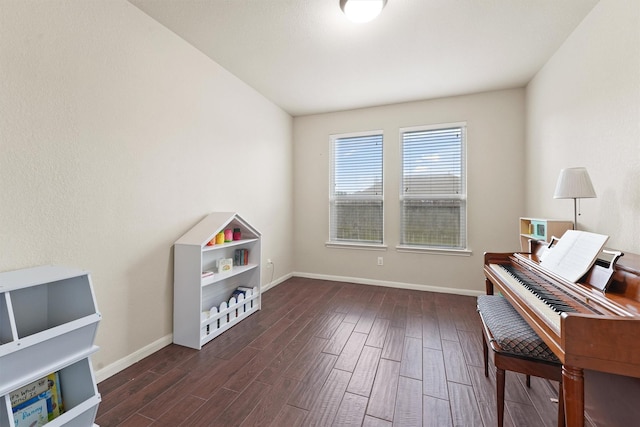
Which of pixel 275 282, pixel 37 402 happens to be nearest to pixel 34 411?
pixel 37 402

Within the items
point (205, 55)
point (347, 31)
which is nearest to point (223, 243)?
point (205, 55)

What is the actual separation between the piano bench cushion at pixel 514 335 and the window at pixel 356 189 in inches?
94.1

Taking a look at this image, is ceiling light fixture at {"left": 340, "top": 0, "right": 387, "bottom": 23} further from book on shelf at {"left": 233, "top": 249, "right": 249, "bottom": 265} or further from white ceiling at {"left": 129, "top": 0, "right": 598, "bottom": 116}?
book on shelf at {"left": 233, "top": 249, "right": 249, "bottom": 265}

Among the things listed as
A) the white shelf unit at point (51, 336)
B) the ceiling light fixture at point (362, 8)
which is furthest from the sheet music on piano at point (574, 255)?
the white shelf unit at point (51, 336)

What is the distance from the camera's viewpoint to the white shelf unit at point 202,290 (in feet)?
7.04

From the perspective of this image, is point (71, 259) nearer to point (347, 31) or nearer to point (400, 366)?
point (400, 366)

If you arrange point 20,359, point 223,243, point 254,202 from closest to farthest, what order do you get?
point 20,359 → point 223,243 → point 254,202

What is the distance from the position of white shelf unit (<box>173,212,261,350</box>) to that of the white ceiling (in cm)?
161

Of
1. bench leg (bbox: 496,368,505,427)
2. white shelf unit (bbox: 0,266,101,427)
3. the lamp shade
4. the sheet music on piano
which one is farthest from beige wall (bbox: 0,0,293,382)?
the lamp shade

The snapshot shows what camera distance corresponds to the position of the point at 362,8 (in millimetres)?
1832

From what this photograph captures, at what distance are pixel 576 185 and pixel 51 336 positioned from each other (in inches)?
123

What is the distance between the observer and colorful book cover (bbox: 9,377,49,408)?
3.84ft

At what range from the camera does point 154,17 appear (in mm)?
2055

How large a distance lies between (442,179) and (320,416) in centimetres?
313
